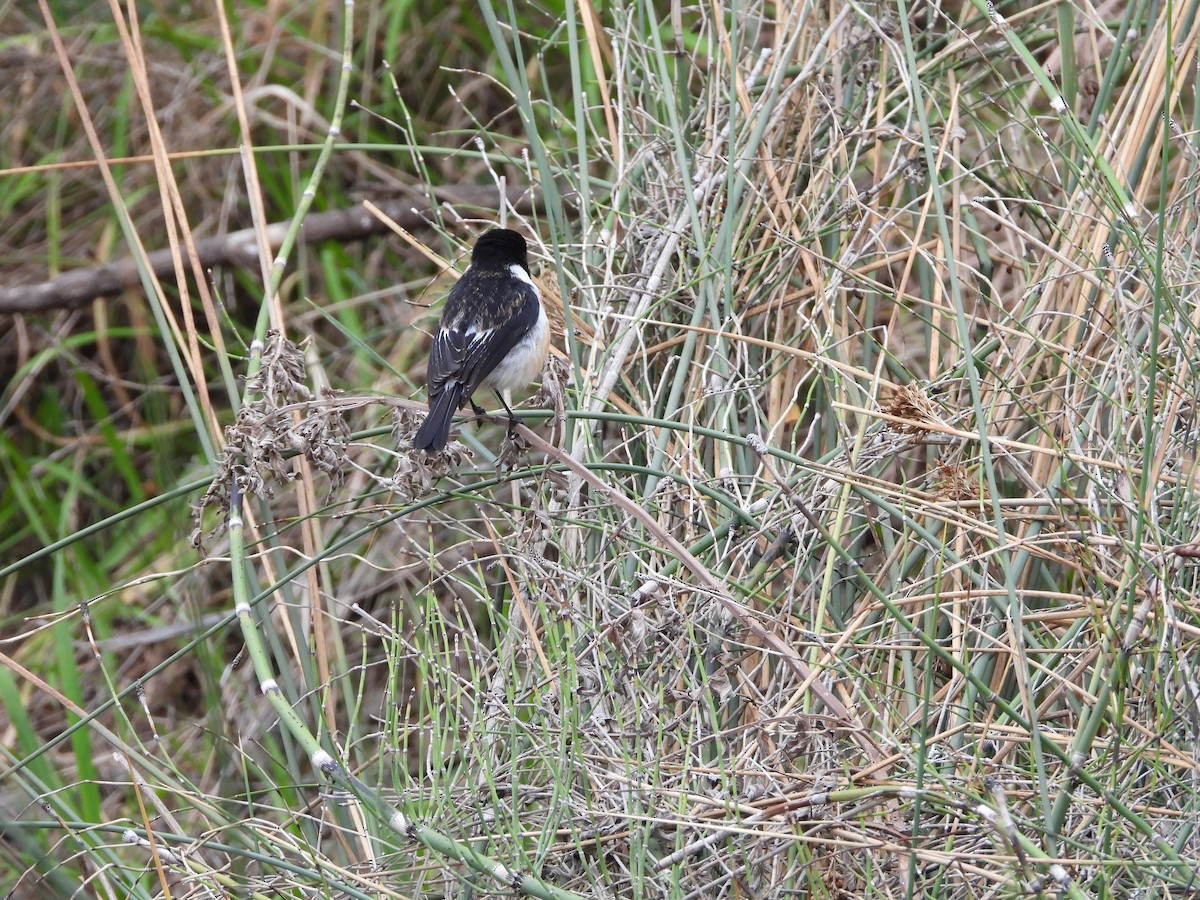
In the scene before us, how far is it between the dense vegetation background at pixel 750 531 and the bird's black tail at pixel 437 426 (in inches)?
1.6

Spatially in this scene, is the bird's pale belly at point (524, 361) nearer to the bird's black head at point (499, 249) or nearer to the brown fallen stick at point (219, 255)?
the bird's black head at point (499, 249)

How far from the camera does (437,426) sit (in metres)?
2.65

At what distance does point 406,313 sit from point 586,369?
6.82 ft

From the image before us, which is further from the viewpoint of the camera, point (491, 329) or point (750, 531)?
point (491, 329)

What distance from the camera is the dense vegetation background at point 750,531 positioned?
2.18m

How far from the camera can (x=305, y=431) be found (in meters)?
2.51

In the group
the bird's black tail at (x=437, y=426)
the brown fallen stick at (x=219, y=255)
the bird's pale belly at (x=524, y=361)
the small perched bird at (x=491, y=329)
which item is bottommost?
the brown fallen stick at (x=219, y=255)

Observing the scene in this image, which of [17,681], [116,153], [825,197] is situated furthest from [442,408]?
[116,153]

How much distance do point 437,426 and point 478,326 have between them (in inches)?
24.6

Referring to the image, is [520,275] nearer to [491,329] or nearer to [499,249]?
[499,249]

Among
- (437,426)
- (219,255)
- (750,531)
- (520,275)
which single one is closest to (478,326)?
(520,275)

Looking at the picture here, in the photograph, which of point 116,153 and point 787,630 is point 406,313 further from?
point 787,630

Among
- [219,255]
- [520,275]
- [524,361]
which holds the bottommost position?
[219,255]

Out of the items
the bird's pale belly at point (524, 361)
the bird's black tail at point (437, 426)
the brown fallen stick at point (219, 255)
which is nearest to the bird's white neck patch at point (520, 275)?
the bird's pale belly at point (524, 361)
